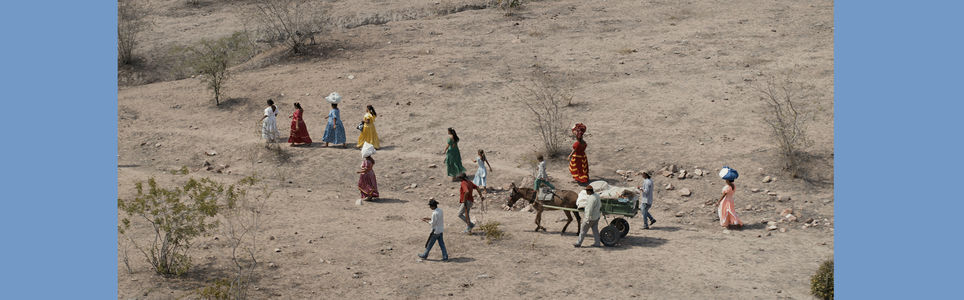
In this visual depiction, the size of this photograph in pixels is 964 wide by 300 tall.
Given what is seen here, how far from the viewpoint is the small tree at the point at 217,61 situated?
2814 cm

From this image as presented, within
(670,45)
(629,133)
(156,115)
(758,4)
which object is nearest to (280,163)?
(156,115)

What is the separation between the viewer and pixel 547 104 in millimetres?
25672

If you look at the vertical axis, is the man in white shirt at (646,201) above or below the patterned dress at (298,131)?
below

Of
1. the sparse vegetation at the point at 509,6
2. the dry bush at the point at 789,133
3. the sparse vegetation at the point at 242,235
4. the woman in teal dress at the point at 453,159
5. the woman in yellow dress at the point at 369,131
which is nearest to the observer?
the sparse vegetation at the point at 242,235

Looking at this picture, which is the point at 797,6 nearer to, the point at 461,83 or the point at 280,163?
the point at 461,83

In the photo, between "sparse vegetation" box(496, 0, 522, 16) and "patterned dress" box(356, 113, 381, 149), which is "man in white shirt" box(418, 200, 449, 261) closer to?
"patterned dress" box(356, 113, 381, 149)

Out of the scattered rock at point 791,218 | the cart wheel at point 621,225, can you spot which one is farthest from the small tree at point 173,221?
the scattered rock at point 791,218

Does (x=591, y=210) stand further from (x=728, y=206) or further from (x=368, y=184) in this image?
(x=368, y=184)

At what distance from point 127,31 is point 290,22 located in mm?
6212

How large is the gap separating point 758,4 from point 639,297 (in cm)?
2311

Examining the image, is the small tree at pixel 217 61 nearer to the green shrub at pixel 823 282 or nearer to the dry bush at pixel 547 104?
the dry bush at pixel 547 104

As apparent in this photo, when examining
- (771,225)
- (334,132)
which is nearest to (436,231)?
(771,225)

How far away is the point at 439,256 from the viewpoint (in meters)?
16.3

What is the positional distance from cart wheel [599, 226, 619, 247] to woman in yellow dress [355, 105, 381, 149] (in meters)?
8.68
